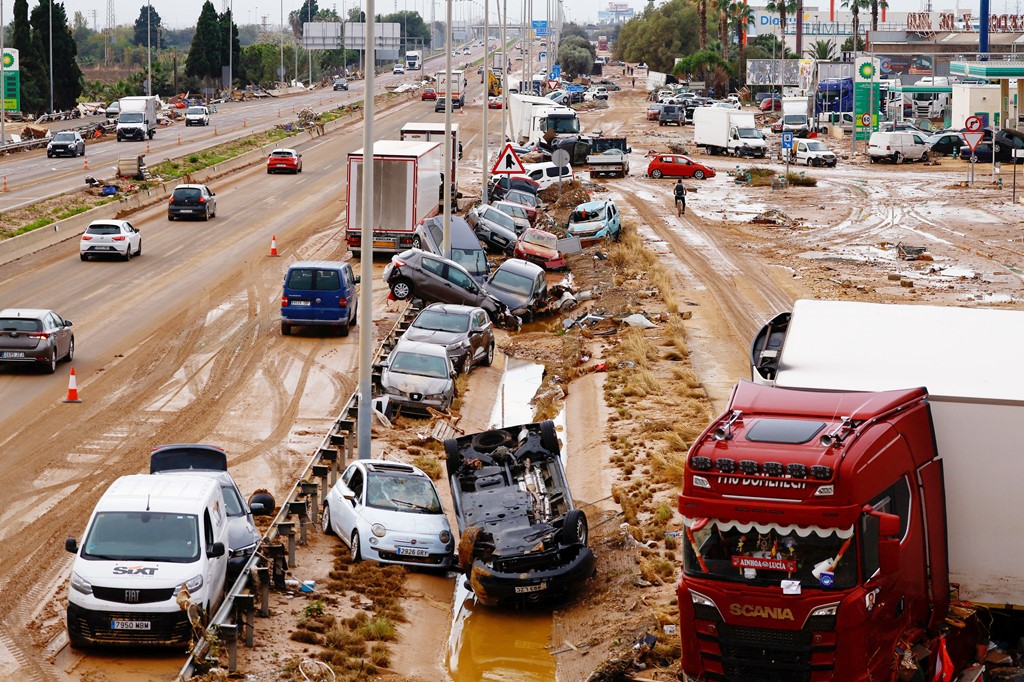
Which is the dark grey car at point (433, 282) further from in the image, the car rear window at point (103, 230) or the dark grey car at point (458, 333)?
the car rear window at point (103, 230)

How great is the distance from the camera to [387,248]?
44.8 m

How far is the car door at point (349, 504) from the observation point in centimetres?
1934

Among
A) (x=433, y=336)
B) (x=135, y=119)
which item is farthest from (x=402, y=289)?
(x=135, y=119)

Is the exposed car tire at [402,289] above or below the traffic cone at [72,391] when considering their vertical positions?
above

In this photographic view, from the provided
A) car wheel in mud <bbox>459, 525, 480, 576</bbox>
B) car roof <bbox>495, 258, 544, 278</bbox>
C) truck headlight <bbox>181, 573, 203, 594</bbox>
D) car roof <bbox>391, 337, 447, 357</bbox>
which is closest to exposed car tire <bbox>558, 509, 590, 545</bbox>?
car wheel in mud <bbox>459, 525, 480, 576</bbox>

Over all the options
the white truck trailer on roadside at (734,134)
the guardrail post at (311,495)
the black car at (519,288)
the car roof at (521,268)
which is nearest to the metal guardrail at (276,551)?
the guardrail post at (311,495)

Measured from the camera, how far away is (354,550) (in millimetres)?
19062

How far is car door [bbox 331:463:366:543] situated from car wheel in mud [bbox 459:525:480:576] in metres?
1.58

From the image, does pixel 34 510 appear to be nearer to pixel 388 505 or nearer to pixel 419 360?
pixel 388 505

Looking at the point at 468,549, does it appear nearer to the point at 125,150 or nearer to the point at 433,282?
the point at 433,282

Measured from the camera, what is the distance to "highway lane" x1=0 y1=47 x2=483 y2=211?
209 ft

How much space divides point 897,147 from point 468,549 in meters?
67.7

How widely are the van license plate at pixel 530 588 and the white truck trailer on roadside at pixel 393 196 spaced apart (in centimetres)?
2697

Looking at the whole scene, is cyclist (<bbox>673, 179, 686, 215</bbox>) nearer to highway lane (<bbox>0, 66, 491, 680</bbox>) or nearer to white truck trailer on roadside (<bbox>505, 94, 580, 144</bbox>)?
highway lane (<bbox>0, 66, 491, 680</bbox>)
